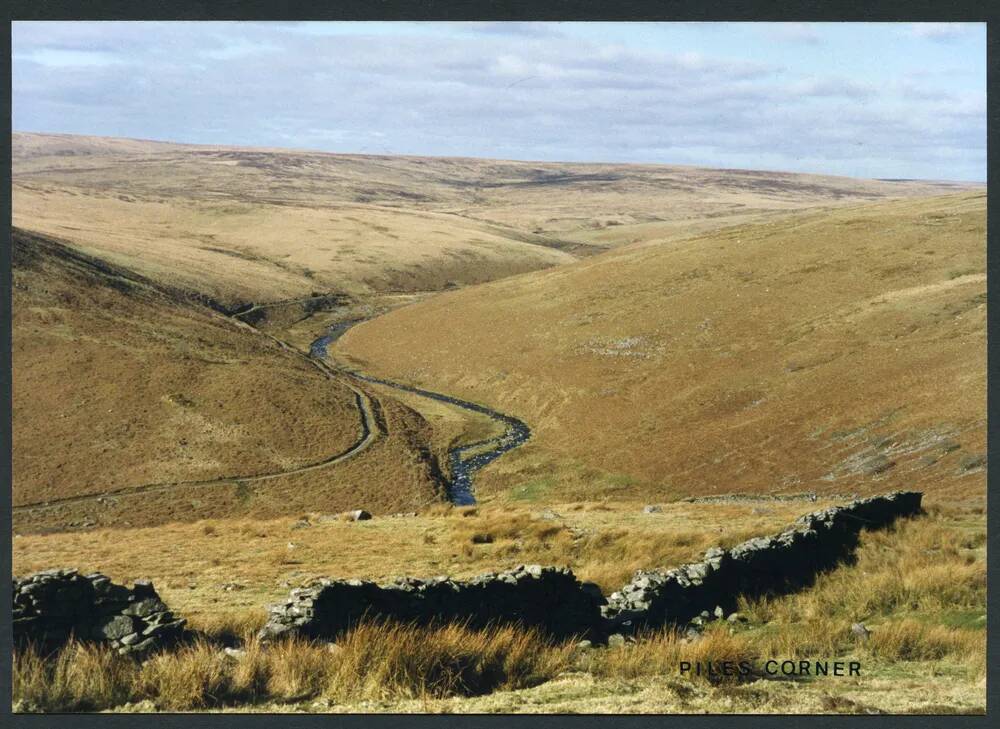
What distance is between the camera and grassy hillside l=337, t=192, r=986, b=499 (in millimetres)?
43094

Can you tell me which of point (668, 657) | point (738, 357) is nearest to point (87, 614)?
point (668, 657)

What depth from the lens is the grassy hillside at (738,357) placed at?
1697 inches

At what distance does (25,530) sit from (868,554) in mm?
37119

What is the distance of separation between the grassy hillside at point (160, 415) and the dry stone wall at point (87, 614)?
33415 millimetres

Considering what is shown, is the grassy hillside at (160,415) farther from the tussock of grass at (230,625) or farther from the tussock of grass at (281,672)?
the tussock of grass at (281,672)

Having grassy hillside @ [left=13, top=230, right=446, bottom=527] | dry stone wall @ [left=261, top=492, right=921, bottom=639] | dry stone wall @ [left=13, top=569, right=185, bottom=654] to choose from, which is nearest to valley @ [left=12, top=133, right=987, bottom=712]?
grassy hillside @ [left=13, top=230, right=446, bottom=527]

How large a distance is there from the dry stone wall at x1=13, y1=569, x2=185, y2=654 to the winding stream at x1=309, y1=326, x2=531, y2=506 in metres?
34.8

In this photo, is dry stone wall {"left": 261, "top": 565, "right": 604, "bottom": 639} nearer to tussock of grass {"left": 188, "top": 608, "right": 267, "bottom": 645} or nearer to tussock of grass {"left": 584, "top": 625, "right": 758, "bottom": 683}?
tussock of grass {"left": 188, "top": 608, "right": 267, "bottom": 645}

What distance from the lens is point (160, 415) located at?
56656 millimetres

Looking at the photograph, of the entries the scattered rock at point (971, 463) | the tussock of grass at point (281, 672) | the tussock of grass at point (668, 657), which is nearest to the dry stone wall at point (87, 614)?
the tussock of grass at point (281, 672)

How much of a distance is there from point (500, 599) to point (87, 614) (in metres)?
6.09

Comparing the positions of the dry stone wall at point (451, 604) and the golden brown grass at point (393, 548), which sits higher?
the dry stone wall at point (451, 604)

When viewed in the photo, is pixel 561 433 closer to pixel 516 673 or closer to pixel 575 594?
pixel 575 594

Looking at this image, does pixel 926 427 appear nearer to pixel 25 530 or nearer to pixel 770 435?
pixel 770 435
